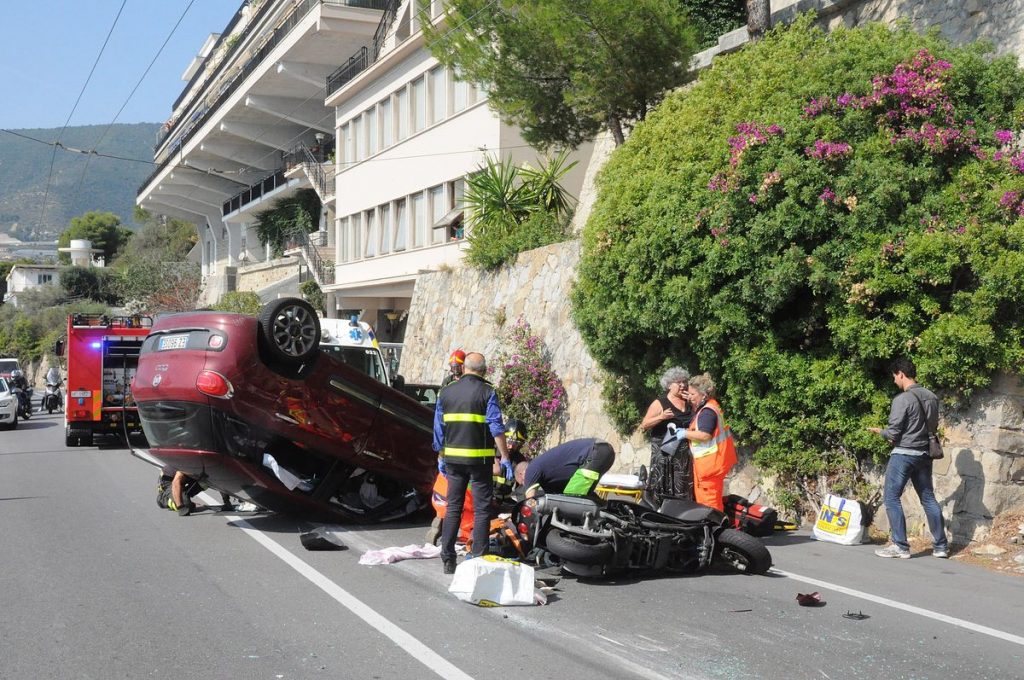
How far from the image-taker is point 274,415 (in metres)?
9.70

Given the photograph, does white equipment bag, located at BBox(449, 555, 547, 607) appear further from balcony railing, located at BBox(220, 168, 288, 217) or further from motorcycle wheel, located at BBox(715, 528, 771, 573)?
balcony railing, located at BBox(220, 168, 288, 217)

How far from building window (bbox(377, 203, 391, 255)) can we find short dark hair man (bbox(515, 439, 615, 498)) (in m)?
22.2

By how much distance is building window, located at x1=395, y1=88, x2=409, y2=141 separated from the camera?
2827 cm

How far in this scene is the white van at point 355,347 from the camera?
48.5 ft

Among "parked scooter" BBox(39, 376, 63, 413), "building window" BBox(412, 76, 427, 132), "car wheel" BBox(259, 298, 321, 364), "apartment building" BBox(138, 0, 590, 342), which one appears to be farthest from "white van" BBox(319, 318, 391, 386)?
"parked scooter" BBox(39, 376, 63, 413)

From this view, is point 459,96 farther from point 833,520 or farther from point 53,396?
point 53,396

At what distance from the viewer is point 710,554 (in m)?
8.20

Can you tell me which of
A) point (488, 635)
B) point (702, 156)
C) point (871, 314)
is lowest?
point (488, 635)

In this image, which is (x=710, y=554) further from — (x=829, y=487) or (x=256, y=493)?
(x=256, y=493)

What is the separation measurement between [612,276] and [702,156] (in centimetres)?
186

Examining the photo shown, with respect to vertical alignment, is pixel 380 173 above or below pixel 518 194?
above

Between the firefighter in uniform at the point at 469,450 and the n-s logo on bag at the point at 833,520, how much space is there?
11.7ft

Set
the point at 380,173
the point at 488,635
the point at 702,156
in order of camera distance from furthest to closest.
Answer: the point at 380,173 < the point at 702,156 < the point at 488,635

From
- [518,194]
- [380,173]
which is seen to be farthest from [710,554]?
[380,173]
